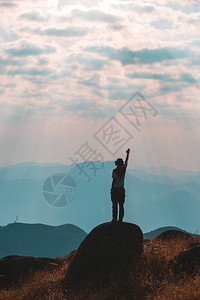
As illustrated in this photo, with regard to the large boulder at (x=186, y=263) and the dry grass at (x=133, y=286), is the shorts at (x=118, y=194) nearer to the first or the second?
the dry grass at (x=133, y=286)

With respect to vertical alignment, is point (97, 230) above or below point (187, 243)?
above

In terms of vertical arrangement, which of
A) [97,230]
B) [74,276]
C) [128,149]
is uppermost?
[128,149]

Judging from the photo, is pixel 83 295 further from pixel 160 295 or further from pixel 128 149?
pixel 128 149

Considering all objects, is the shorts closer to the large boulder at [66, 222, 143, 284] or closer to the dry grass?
the large boulder at [66, 222, 143, 284]

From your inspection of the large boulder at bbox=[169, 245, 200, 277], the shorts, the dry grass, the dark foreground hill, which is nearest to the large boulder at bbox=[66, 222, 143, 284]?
the dark foreground hill

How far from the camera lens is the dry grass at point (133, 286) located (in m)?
12.5

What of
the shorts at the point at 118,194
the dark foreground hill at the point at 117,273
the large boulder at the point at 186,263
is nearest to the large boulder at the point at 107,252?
the dark foreground hill at the point at 117,273

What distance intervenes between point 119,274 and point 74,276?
2172 millimetres

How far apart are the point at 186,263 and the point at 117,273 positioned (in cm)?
277

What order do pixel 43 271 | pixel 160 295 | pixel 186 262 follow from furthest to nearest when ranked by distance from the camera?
1. pixel 43 271
2. pixel 186 262
3. pixel 160 295

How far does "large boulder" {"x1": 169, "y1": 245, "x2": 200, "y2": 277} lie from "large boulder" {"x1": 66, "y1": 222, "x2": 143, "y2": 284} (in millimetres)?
1567

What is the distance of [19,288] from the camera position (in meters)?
16.9

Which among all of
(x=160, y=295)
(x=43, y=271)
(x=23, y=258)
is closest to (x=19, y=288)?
Result: (x=43, y=271)

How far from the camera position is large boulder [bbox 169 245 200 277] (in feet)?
46.0
